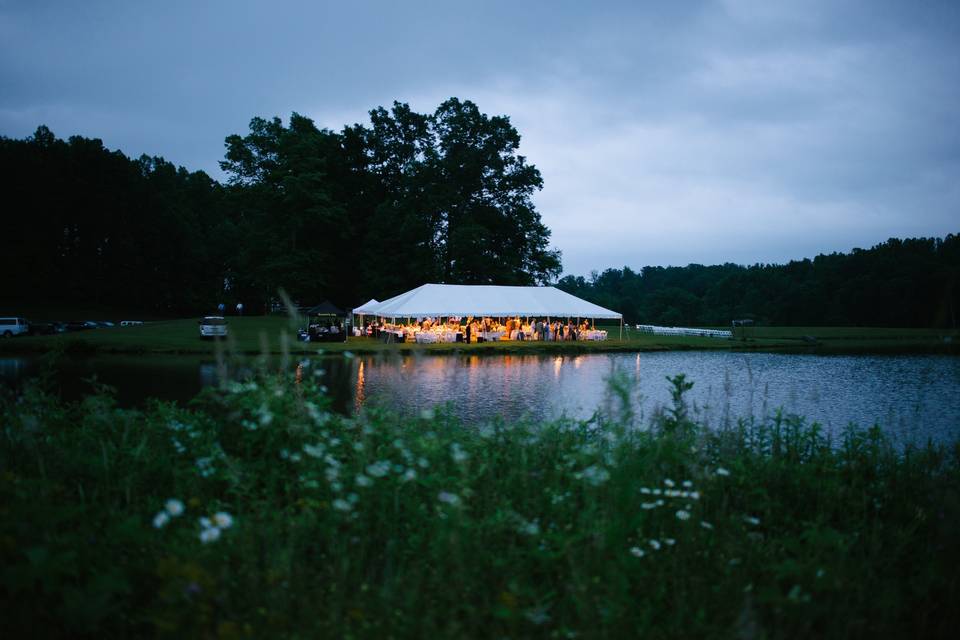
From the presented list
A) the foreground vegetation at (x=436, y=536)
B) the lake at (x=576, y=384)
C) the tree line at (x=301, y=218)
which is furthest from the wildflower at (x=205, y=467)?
the tree line at (x=301, y=218)

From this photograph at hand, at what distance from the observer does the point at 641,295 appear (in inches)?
4456

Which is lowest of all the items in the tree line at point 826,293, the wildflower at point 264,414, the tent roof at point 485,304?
the wildflower at point 264,414

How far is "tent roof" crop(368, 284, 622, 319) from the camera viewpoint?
111 ft

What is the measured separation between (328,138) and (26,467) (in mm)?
59895

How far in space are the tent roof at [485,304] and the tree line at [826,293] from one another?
139ft

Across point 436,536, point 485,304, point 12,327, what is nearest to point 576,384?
point 436,536

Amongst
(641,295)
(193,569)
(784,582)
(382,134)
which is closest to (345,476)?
(193,569)

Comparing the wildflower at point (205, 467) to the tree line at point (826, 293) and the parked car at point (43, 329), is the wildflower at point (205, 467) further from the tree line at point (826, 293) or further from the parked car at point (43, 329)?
the tree line at point (826, 293)

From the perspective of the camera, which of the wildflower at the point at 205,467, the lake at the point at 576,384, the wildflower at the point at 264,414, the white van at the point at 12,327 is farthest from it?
the white van at the point at 12,327

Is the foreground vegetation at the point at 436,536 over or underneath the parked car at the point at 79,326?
underneath

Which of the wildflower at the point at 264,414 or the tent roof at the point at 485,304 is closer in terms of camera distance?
the wildflower at the point at 264,414

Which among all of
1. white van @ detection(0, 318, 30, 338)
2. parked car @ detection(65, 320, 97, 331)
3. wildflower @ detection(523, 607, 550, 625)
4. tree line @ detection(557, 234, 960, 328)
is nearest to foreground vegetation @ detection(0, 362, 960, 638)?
wildflower @ detection(523, 607, 550, 625)

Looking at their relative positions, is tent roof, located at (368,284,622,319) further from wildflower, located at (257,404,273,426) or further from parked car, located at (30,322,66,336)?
wildflower, located at (257,404,273,426)

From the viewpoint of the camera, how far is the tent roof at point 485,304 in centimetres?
3391
